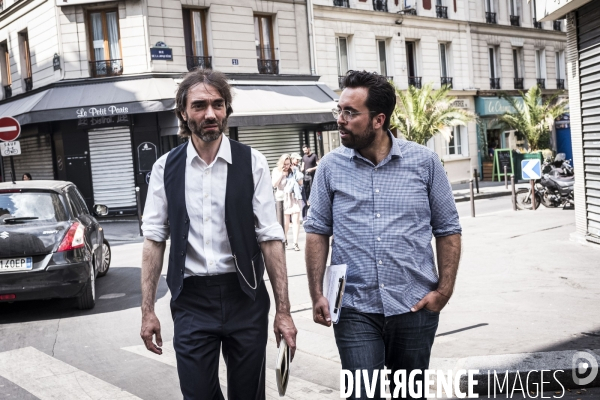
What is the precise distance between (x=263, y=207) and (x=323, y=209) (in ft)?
0.93

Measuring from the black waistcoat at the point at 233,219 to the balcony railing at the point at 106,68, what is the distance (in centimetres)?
1927

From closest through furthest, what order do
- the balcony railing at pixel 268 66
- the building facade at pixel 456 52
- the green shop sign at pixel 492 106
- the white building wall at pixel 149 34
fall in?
1. the white building wall at pixel 149 34
2. the balcony railing at pixel 268 66
3. the building facade at pixel 456 52
4. the green shop sign at pixel 492 106

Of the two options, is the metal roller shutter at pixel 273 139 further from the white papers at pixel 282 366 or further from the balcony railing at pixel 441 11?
the white papers at pixel 282 366

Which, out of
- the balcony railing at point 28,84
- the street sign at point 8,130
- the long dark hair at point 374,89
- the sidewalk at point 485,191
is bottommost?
the sidewalk at point 485,191

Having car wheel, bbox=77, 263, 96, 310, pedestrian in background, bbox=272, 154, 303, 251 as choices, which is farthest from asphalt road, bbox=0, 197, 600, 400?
pedestrian in background, bbox=272, 154, 303, 251

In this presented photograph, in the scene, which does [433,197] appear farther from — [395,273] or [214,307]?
[214,307]

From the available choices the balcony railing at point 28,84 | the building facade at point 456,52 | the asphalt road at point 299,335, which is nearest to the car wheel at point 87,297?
the asphalt road at point 299,335

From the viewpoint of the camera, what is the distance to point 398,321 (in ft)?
10.1

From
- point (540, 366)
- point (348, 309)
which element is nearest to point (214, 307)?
point (348, 309)

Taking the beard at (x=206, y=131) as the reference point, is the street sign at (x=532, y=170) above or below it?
below

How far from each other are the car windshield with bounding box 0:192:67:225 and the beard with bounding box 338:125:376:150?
5716 mm

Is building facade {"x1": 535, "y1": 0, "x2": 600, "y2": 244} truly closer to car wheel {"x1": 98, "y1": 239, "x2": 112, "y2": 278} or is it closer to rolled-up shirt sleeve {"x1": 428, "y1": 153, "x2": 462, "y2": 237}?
car wheel {"x1": 98, "y1": 239, "x2": 112, "y2": 278}

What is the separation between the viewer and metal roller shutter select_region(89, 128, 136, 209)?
71.9 ft

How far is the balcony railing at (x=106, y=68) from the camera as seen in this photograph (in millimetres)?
21531
